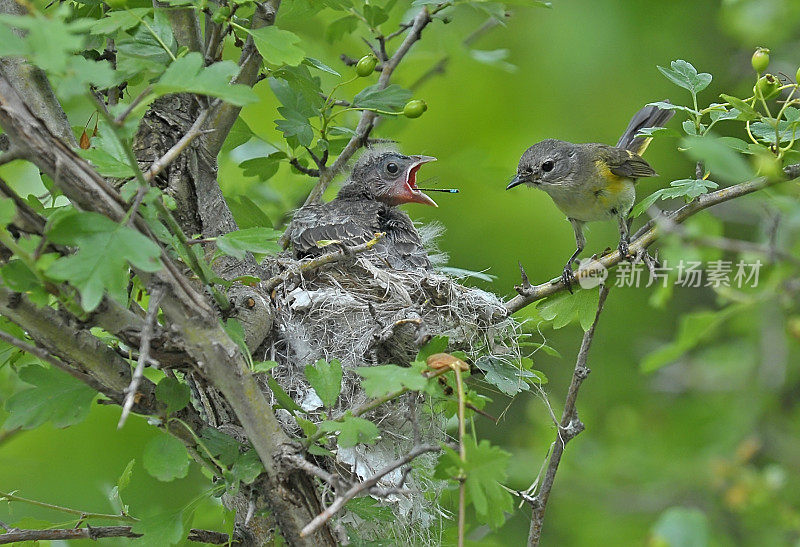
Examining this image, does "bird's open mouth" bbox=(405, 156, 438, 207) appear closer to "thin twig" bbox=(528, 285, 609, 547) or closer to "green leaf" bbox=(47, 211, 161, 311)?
"thin twig" bbox=(528, 285, 609, 547)

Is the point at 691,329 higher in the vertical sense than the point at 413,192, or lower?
higher

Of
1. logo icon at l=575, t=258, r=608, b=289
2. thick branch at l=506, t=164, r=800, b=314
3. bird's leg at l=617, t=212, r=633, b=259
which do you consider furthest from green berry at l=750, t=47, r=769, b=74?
bird's leg at l=617, t=212, r=633, b=259

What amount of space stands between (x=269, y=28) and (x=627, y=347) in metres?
4.44

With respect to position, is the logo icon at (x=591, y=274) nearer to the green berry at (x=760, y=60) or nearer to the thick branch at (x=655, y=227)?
the thick branch at (x=655, y=227)

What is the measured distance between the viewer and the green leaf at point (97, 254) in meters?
1.65

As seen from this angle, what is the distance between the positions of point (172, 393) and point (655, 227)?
5.42 ft

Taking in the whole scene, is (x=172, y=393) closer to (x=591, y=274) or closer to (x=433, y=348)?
(x=433, y=348)

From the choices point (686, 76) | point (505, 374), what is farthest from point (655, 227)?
point (505, 374)

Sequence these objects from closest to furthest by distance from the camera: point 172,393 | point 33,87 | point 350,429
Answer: point 350,429, point 172,393, point 33,87

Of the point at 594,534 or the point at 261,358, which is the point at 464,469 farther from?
the point at 594,534

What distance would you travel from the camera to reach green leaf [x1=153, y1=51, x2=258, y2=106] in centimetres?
169

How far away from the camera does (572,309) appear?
118 inches

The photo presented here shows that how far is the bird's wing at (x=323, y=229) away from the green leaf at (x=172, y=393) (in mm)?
1587

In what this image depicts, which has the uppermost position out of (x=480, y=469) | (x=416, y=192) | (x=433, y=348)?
(x=480, y=469)
